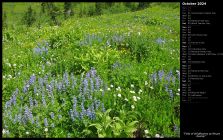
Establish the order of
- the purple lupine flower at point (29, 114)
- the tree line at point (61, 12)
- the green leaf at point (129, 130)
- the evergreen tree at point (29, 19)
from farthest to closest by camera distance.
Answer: the evergreen tree at point (29, 19) < the tree line at point (61, 12) < the purple lupine flower at point (29, 114) < the green leaf at point (129, 130)

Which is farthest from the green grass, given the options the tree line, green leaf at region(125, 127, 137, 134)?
the tree line

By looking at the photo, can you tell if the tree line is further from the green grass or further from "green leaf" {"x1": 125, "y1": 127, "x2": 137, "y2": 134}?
"green leaf" {"x1": 125, "y1": 127, "x2": 137, "y2": 134}

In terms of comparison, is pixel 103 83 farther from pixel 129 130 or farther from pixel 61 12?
pixel 61 12

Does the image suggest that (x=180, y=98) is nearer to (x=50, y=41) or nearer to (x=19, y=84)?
(x=19, y=84)

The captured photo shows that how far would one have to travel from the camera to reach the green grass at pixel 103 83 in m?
6.68

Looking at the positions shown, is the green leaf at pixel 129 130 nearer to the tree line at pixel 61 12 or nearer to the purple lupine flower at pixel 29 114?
the purple lupine flower at pixel 29 114

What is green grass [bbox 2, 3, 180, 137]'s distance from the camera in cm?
668

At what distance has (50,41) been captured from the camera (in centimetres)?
1123

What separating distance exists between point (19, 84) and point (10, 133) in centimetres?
162

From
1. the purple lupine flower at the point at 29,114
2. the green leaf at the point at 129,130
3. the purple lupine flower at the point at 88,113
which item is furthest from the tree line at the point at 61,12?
the green leaf at the point at 129,130

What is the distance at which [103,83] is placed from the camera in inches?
309

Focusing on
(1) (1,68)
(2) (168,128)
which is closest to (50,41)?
(1) (1,68)

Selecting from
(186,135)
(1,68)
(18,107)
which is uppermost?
(1,68)

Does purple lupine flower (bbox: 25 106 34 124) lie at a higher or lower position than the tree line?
lower
